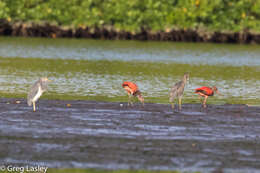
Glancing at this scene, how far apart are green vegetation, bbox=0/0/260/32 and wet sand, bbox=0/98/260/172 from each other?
52182 millimetres

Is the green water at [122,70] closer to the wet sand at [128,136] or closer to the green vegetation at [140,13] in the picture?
the wet sand at [128,136]

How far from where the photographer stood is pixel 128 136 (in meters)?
13.9

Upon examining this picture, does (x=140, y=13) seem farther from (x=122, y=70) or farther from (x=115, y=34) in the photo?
(x=122, y=70)

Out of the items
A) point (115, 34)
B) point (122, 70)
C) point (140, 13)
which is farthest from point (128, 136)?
point (140, 13)

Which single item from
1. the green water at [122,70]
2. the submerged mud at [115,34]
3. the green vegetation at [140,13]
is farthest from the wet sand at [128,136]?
the green vegetation at [140,13]

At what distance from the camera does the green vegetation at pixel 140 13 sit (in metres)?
70.7

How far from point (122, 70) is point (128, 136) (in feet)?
69.5

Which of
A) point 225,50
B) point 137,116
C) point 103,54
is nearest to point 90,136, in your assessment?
point 137,116

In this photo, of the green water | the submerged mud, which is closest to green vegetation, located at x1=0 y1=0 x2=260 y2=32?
the submerged mud

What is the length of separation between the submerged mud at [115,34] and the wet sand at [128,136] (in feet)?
165

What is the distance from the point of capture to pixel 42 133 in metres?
13.9

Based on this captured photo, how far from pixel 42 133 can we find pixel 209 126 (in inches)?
160

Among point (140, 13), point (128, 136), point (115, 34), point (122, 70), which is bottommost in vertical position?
point (115, 34)

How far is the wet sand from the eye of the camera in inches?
464
